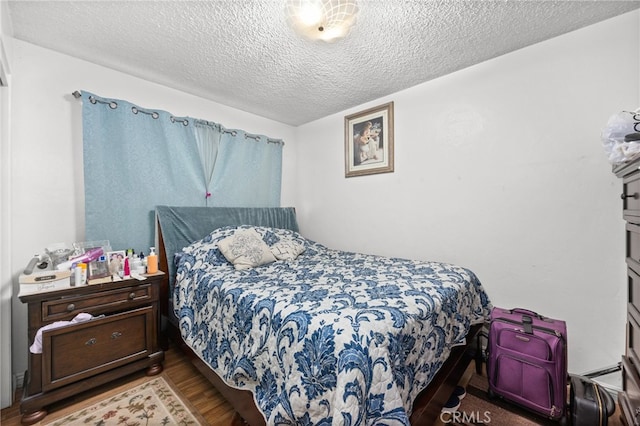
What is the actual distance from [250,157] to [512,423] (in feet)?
10.2

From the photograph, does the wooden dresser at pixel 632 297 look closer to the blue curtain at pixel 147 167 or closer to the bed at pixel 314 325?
the bed at pixel 314 325

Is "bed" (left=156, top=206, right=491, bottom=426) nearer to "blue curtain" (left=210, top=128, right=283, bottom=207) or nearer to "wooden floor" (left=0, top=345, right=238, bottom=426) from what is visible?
Result: "wooden floor" (left=0, top=345, right=238, bottom=426)

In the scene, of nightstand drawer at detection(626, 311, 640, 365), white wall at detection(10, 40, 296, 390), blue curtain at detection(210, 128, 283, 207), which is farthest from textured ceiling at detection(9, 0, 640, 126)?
nightstand drawer at detection(626, 311, 640, 365)

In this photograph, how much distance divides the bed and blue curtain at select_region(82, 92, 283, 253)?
0.71 ft

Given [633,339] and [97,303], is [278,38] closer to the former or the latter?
[97,303]

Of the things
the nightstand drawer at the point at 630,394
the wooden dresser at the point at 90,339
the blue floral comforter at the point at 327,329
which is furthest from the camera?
the wooden dresser at the point at 90,339

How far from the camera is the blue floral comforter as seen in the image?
3.10 feet

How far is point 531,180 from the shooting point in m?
1.95

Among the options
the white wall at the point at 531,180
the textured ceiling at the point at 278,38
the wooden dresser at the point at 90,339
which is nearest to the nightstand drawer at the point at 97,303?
the wooden dresser at the point at 90,339

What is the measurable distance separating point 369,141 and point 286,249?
1482 mm

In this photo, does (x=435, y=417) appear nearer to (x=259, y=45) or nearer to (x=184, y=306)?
(x=184, y=306)

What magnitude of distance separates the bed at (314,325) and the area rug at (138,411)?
0.73ft

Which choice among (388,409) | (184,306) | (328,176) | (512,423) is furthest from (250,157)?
(512,423)

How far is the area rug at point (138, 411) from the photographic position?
4.75 feet
